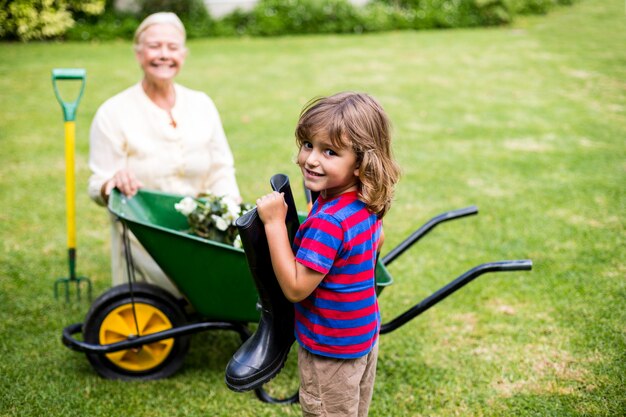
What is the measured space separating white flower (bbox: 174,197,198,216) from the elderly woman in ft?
0.62

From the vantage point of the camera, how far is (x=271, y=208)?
1.69m

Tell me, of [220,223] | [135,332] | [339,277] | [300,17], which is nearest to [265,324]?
[339,277]

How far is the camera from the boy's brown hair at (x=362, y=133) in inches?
65.4

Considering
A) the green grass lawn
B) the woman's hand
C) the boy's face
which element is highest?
the boy's face

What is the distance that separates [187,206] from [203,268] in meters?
0.36

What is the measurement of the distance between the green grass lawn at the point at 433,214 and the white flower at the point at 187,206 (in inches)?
29.0

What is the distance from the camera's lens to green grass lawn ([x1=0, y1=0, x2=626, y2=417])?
8.91ft

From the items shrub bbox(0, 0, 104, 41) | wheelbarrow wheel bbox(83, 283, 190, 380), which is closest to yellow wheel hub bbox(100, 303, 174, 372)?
wheelbarrow wheel bbox(83, 283, 190, 380)

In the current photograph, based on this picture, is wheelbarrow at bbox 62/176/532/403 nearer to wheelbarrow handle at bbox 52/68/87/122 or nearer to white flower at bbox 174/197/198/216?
white flower at bbox 174/197/198/216

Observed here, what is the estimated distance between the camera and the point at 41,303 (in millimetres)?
3398

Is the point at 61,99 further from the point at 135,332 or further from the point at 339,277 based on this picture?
the point at 339,277

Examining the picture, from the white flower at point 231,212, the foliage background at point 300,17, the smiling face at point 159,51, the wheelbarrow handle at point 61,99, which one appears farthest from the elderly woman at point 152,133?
the foliage background at point 300,17

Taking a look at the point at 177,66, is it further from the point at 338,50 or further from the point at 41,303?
the point at 338,50

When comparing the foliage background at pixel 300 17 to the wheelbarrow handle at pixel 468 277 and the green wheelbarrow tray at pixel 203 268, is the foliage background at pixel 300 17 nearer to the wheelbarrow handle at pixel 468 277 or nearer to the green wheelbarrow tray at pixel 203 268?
the green wheelbarrow tray at pixel 203 268
